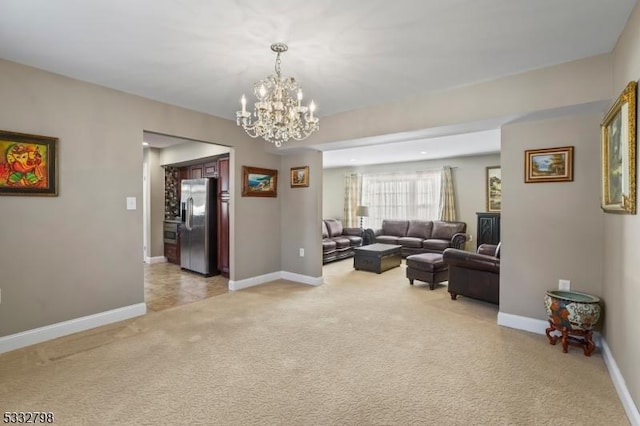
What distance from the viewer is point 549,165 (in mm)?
3023

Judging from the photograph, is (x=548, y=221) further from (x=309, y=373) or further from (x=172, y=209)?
(x=172, y=209)

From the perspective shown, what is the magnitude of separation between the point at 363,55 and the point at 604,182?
2213mm

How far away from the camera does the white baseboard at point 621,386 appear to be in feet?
5.97

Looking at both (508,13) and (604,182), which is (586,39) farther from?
(604,182)

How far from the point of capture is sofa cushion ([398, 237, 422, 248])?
23.9 ft

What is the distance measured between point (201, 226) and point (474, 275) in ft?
14.5

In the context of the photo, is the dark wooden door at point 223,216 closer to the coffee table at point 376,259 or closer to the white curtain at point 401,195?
the coffee table at point 376,259

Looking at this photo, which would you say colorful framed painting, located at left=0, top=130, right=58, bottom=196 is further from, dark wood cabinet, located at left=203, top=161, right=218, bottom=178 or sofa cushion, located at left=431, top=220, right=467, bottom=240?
sofa cushion, located at left=431, top=220, right=467, bottom=240

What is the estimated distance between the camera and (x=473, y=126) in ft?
11.2

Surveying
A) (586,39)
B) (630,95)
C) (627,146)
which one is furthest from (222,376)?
(586,39)

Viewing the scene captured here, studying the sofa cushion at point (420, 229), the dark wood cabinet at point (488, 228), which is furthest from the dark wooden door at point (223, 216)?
the dark wood cabinet at point (488, 228)

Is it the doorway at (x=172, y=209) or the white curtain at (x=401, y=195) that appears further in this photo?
the white curtain at (x=401, y=195)

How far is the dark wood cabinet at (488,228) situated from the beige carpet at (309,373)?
369 centimetres

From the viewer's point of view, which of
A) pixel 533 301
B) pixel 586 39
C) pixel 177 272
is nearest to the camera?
pixel 586 39
